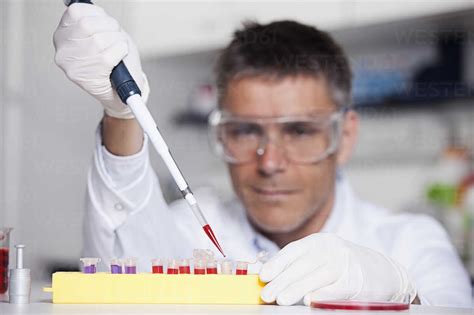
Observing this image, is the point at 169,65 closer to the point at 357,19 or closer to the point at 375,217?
the point at 357,19

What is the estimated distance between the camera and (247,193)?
6.82 feet

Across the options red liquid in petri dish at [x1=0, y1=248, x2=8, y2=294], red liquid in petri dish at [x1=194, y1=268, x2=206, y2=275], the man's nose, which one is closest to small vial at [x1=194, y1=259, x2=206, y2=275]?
red liquid in petri dish at [x1=194, y1=268, x2=206, y2=275]

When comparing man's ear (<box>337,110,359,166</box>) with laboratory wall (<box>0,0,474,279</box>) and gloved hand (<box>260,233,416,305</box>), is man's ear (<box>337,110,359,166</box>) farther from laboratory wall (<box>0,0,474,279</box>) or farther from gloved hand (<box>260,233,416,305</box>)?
laboratory wall (<box>0,0,474,279</box>)

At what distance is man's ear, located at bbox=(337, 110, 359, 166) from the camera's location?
7.30 ft

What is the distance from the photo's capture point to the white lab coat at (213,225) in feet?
5.70

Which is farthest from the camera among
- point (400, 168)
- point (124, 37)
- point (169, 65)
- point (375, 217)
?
point (169, 65)

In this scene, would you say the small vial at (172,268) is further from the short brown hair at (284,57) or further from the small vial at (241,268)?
the short brown hair at (284,57)

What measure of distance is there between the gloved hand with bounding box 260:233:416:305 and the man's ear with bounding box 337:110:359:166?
937 millimetres

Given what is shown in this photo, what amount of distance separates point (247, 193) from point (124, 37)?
78cm

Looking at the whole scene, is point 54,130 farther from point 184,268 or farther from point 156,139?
point 184,268

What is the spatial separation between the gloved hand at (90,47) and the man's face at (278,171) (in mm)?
680

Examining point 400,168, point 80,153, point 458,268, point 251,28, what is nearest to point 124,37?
point 251,28

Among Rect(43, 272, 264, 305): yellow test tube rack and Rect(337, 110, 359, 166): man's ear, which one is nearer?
Rect(43, 272, 264, 305): yellow test tube rack

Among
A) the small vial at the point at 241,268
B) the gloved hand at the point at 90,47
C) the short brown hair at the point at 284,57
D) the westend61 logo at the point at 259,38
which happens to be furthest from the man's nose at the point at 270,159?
the small vial at the point at 241,268
